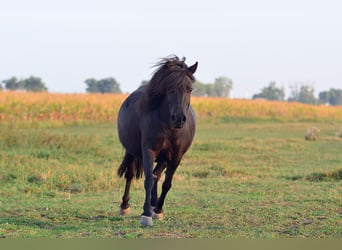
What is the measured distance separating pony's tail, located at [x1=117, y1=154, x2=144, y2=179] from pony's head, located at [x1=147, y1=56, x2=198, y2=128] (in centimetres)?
160

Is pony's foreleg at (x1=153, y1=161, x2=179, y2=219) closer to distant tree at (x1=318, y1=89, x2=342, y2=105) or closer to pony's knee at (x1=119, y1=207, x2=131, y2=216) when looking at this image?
pony's knee at (x1=119, y1=207, x2=131, y2=216)

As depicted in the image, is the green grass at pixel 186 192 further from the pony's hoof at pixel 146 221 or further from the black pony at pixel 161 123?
the black pony at pixel 161 123

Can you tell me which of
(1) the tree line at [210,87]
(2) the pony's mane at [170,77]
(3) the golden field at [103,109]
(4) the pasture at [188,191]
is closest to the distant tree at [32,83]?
(1) the tree line at [210,87]

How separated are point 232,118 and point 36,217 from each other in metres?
25.1

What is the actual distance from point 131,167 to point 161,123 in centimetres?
169

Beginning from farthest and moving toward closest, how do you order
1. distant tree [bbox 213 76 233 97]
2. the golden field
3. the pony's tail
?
1. distant tree [bbox 213 76 233 97]
2. the golden field
3. the pony's tail

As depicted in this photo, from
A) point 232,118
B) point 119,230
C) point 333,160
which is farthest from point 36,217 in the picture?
point 232,118

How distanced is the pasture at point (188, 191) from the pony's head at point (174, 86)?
138 centimetres

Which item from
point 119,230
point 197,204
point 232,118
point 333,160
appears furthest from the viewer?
point 232,118

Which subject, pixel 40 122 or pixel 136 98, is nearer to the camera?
pixel 136 98

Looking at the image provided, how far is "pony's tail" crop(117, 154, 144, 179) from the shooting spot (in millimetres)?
8797

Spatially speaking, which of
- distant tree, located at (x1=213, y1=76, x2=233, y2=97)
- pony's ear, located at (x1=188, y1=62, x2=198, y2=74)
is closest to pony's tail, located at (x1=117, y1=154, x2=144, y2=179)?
pony's ear, located at (x1=188, y1=62, x2=198, y2=74)

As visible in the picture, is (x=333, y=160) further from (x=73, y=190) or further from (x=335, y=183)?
(x=73, y=190)

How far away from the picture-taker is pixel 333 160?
15.5 metres
